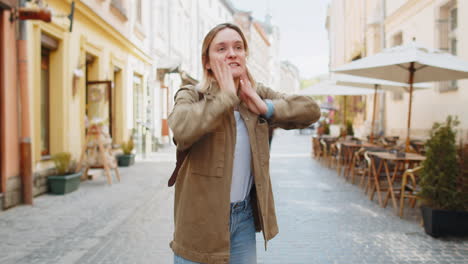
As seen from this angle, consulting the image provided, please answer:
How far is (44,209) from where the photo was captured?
22.5 feet

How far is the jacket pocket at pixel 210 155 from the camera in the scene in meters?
1.79

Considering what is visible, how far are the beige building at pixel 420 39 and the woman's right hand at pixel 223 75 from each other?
910 cm

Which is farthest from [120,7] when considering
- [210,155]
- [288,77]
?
[288,77]

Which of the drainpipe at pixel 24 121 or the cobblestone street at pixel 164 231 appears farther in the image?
the drainpipe at pixel 24 121

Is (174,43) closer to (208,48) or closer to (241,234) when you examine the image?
(208,48)

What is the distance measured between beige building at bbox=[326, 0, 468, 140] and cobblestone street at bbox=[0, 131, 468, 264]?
13.5ft

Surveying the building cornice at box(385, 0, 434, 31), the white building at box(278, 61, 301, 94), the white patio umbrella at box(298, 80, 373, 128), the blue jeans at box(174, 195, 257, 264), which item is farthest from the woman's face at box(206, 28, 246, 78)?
the white building at box(278, 61, 301, 94)

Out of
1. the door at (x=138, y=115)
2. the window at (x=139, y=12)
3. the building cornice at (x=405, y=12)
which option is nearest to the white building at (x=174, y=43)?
the door at (x=138, y=115)

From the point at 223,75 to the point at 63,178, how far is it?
7.13 meters

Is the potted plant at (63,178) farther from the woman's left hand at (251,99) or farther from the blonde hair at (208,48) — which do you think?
the woman's left hand at (251,99)

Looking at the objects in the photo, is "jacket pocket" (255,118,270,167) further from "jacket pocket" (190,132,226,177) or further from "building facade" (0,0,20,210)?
"building facade" (0,0,20,210)

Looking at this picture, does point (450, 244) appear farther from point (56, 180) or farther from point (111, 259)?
point (56, 180)

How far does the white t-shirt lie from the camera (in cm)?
189

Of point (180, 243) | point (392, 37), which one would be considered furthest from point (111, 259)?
point (392, 37)
